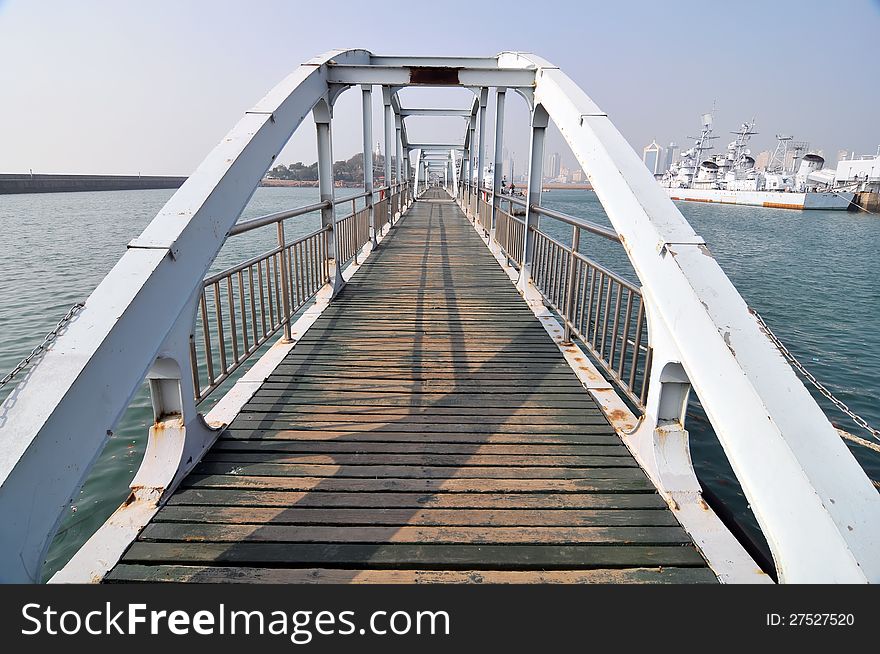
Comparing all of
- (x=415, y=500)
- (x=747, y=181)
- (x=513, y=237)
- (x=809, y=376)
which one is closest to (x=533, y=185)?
(x=513, y=237)

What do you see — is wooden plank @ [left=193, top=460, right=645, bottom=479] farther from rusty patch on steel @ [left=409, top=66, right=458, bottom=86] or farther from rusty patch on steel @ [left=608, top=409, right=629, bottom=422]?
rusty patch on steel @ [left=409, top=66, right=458, bottom=86]

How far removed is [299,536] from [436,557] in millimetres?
642

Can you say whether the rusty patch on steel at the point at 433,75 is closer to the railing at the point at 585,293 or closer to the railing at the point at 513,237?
the railing at the point at 585,293

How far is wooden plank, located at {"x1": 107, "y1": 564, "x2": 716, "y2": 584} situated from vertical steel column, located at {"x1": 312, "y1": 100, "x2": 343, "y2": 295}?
452 centimetres

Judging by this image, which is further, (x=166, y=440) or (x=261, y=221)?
(x=261, y=221)

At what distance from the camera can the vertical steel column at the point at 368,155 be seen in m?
9.29

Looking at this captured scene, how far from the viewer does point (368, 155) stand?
10.2 meters

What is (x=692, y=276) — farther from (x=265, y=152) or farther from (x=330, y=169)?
(x=330, y=169)

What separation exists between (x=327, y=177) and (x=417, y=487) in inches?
184

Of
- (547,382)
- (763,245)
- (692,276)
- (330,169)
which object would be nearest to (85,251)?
(330,169)

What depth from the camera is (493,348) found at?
4.70m

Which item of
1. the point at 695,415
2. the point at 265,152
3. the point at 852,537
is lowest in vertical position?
the point at 695,415

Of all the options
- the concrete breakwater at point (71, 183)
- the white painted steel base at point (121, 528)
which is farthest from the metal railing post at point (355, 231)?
the concrete breakwater at point (71, 183)

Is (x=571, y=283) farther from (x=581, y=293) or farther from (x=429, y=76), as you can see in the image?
(x=429, y=76)
